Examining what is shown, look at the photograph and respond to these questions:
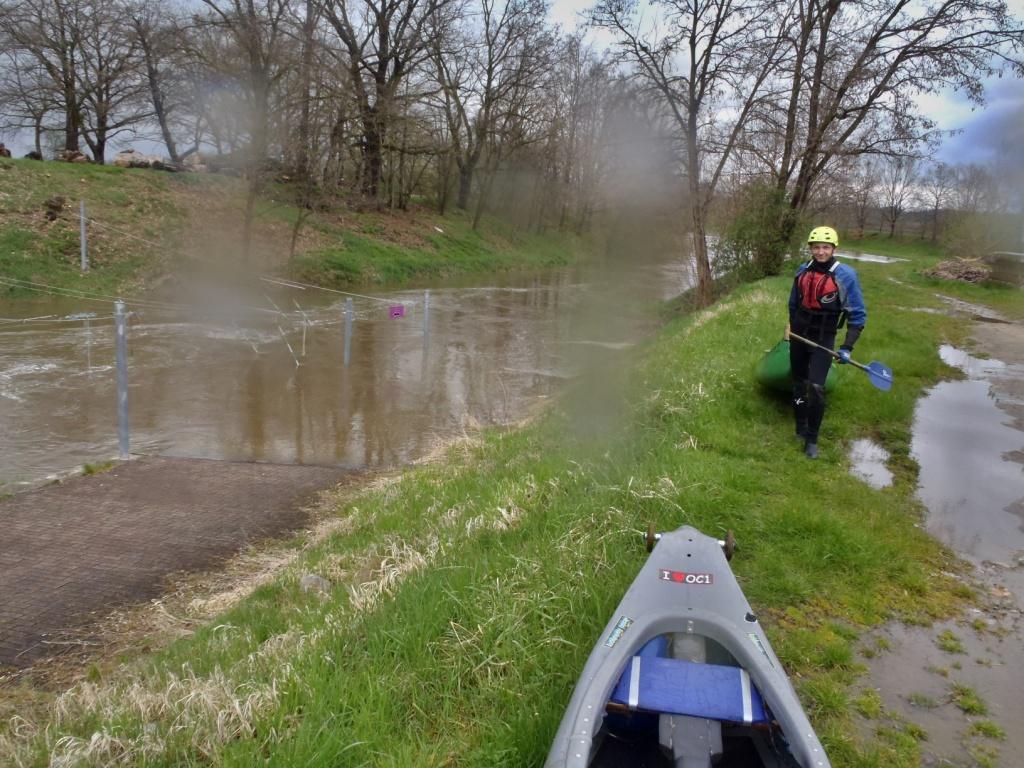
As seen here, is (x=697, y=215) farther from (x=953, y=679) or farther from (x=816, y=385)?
(x=953, y=679)

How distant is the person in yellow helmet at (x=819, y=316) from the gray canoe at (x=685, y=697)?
9.52 ft

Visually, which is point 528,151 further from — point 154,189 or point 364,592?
point 364,592

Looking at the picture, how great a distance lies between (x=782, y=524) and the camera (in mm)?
3961

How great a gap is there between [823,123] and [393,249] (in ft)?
47.6

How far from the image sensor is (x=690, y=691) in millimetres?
2291

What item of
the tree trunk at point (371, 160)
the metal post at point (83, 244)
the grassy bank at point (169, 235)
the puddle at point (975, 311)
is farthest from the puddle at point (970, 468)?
the tree trunk at point (371, 160)

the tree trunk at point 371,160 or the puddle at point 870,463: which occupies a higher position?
the tree trunk at point 371,160

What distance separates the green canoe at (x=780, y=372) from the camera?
5891 mm

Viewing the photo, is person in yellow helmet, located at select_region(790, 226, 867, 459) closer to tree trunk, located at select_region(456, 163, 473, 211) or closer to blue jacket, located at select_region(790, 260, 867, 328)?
blue jacket, located at select_region(790, 260, 867, 328)

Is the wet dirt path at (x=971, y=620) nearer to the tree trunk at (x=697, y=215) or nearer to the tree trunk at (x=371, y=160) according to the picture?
the tree trunk at (x=697, y=215)

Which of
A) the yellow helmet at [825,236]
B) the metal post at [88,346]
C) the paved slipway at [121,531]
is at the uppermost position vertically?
the yellow helmet at [825,236]

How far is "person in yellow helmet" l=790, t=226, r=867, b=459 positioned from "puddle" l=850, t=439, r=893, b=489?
340mm

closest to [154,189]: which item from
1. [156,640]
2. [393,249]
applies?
[393,249]

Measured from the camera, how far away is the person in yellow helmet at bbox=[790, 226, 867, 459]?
197 inches
